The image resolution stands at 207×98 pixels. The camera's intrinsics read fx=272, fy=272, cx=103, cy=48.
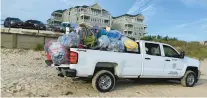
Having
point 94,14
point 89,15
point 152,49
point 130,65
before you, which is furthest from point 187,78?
point 94,14

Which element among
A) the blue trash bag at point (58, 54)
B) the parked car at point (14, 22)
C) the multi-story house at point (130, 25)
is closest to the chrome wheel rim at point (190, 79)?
the blue trash bag at point (58, 54)

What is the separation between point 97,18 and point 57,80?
58.3m

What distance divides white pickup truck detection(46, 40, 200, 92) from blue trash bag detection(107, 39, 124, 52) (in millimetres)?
152

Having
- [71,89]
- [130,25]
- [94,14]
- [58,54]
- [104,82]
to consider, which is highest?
[94,14]

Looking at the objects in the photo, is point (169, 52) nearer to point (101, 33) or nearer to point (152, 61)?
point (152, 61)

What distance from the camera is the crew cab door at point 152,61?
34.4 feet

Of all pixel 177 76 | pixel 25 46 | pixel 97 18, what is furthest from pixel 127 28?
pixel 177 76

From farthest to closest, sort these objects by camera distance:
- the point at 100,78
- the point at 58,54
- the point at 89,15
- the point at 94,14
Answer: the point at 94,14 < the point at 89,15 < the point at 100,78 < the point at 58,54

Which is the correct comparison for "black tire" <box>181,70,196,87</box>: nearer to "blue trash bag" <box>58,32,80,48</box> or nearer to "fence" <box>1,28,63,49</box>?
"blue trash bag" <box>58,32,80,48</box>

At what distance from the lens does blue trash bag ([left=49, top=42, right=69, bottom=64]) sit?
29.2 ft

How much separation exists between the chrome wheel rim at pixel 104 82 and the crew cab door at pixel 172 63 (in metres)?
2.92

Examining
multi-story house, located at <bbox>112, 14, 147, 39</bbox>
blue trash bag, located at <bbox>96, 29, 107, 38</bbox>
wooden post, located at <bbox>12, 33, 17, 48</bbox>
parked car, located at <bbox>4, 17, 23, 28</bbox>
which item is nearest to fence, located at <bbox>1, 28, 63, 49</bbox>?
wooden post, located at <bbox>12, 33, 17, 48</bbox>

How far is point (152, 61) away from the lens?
1070 cm

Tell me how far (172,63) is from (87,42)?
164 inches
